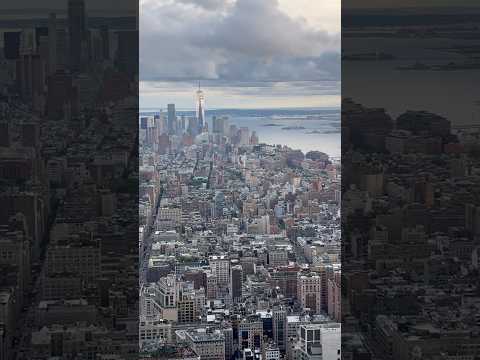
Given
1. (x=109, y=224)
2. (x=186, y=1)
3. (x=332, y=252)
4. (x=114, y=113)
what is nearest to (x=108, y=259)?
(x=109, y=224)

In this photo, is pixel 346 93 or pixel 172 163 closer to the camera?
pixel 346 93

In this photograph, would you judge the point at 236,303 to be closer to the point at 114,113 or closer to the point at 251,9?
the point at 114,113

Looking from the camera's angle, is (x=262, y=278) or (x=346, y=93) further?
(x=262, y=278)

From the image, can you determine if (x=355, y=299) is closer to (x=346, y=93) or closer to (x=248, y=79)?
(x=346, y=93)

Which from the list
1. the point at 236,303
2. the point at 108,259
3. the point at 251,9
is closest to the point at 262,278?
the point at 236,303

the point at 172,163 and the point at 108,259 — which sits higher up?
the point at 172,163

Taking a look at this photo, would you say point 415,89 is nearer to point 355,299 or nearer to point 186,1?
point 355,299

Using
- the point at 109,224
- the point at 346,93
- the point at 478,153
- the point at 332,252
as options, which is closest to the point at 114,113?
the point at 109,224

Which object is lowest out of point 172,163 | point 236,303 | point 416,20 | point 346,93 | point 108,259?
point 236,303

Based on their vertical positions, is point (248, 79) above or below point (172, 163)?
above
